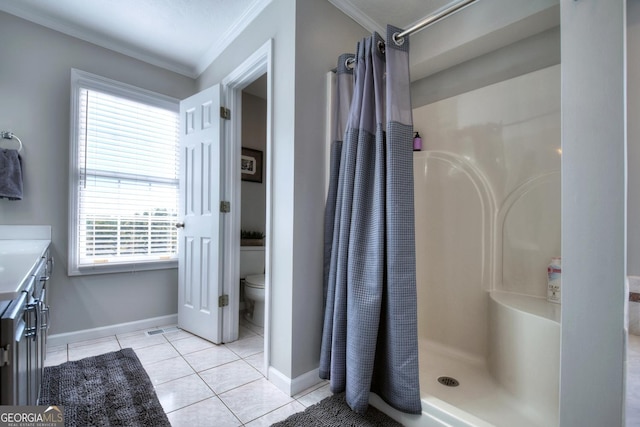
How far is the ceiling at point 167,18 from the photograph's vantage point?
73.1 inches

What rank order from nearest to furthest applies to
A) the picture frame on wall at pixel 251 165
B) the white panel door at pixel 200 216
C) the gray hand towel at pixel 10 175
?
the gray hand towel at pixel 10 175
the white panel door at pixel 200 216
the picture frame on wall at pixel 251 165

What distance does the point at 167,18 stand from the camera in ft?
6.59

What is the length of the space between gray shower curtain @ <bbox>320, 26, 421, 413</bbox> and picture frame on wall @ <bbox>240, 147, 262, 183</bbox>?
185 centimetres

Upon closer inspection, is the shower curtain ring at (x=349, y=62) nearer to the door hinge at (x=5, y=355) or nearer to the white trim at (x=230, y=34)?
the white trim at (x=230, y=34)

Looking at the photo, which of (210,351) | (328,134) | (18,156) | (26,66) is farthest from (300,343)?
(26,66)

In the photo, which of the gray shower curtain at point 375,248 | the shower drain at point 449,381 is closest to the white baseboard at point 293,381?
the gray shower curtain at point 375,248

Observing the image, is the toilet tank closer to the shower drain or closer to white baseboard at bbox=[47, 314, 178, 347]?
white baseboard at bbox=[47, 314, 178, 347]

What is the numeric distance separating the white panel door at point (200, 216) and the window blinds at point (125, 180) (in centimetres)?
21

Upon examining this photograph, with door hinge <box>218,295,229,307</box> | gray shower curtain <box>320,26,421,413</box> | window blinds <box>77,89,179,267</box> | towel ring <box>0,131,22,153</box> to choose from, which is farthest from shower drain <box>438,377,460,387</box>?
towel ring <box>0,131,22,153</box>

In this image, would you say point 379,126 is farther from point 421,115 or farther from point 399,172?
point 421,115

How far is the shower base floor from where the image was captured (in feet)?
4.23

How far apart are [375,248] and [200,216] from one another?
1.61 m

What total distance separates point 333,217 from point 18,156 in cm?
219

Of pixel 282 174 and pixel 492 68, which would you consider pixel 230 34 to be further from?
pixel 492 68
